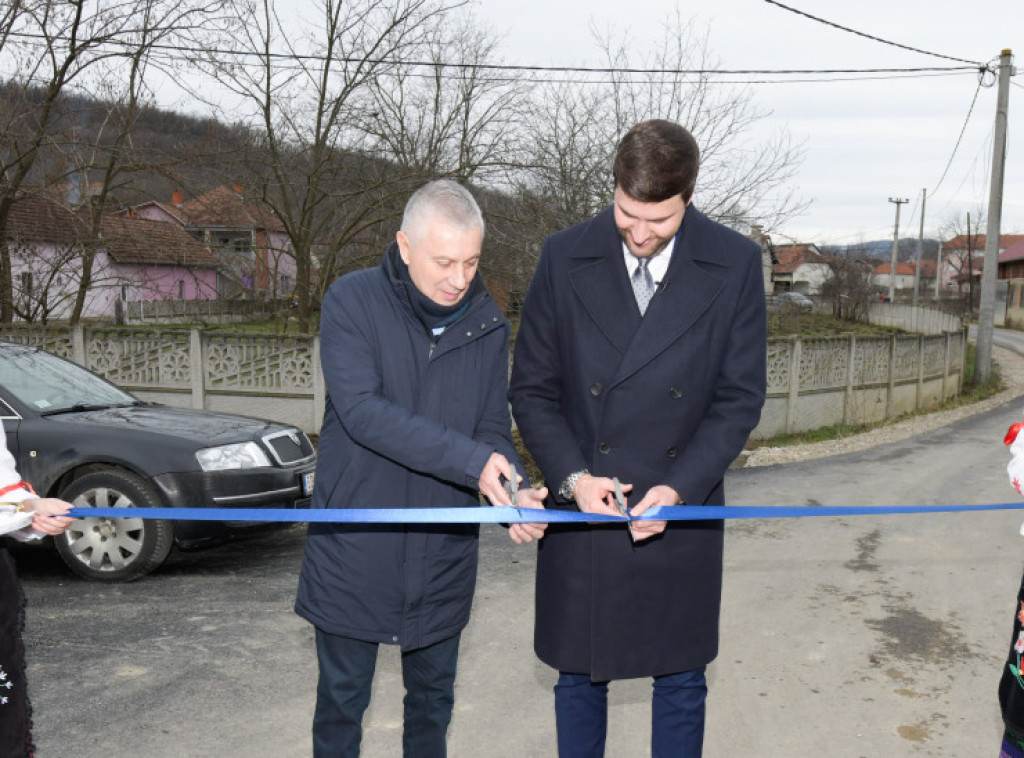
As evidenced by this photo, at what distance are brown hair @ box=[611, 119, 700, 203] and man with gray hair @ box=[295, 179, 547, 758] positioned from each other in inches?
17.7

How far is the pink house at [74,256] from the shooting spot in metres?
11.9

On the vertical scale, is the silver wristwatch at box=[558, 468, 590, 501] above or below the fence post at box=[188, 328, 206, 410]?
above

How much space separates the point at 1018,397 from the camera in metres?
20.5

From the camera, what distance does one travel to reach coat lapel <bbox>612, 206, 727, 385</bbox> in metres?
2.82

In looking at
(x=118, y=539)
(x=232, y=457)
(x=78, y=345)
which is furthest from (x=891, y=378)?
(x=118, y=539)

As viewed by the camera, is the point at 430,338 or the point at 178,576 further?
the point at 178,576

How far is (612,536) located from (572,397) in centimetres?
44

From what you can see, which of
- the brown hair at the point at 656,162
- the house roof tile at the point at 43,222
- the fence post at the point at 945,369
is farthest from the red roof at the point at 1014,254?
the brown hair at the point at 656,162

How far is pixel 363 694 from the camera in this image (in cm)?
289

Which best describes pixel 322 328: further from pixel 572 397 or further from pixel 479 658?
pixel 479 658

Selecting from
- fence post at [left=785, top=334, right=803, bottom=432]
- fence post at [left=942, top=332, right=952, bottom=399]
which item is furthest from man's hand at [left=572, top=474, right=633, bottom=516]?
fence post at [left=942, top=332, right=952, bottom=399]

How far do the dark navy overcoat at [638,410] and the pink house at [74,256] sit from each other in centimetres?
1042

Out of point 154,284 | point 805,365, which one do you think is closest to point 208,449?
point 154,284

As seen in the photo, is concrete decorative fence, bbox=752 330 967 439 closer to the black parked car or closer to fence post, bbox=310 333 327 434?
fence post, bbox=310 333 327 434
